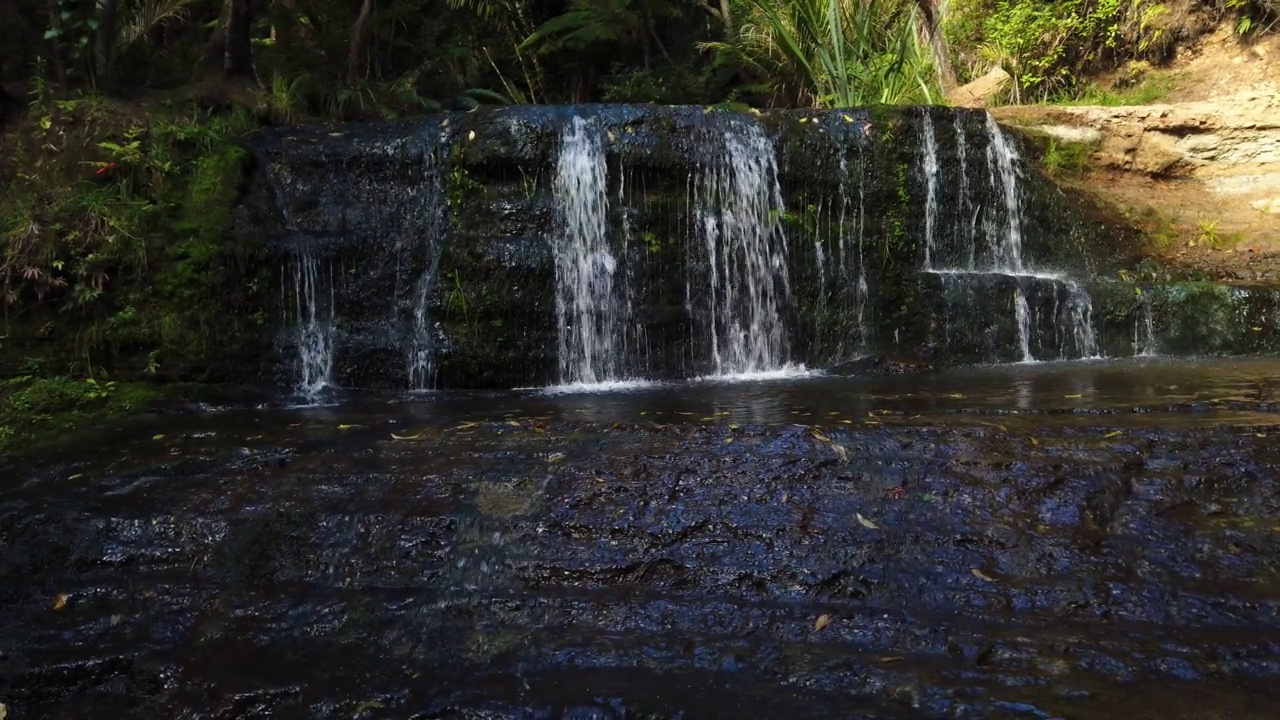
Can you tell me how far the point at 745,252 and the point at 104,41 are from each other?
21.5ft

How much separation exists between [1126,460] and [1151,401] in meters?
1.62

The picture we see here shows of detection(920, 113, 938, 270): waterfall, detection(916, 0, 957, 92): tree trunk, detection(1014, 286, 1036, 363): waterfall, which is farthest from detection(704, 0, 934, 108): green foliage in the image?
detection(1014, 286, 1036, 363): waterfall

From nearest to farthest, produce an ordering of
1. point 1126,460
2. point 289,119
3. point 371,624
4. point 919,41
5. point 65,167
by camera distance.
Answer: point 371,624 → point 1126,460 → point 65,167 → point 289,119 → point 919,41

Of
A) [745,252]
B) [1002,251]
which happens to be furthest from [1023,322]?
[745,252]

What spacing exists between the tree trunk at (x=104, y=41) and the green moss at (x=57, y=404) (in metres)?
3.47

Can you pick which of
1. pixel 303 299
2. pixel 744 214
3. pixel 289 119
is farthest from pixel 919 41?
pixel 303 299

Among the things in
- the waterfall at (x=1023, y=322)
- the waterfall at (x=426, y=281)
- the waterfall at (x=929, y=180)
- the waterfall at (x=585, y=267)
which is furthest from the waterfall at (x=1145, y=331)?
the waterfall at (x=426, y=281)

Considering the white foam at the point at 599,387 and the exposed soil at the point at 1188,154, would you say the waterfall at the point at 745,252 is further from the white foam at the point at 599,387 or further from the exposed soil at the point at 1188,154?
the exposed soil at the point at 1188,154

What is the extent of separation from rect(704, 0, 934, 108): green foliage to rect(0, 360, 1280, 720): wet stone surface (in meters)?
7.46

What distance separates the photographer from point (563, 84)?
44.6ft

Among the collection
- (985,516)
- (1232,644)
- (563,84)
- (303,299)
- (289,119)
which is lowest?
(1232,644)

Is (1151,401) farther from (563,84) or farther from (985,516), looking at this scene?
(563,84)

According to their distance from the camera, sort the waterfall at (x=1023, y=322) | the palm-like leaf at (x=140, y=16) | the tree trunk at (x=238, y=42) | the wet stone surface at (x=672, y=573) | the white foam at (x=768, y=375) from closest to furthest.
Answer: the wet stone surface at (x=672, y=573) < the white foam at (x=768, y=375) < the waterfall at (x=1023, y=322) < the tree trunk at (x=238, y=42) < the palm-like leaf at (x=140, y=16)

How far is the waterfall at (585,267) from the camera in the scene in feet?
24.5
